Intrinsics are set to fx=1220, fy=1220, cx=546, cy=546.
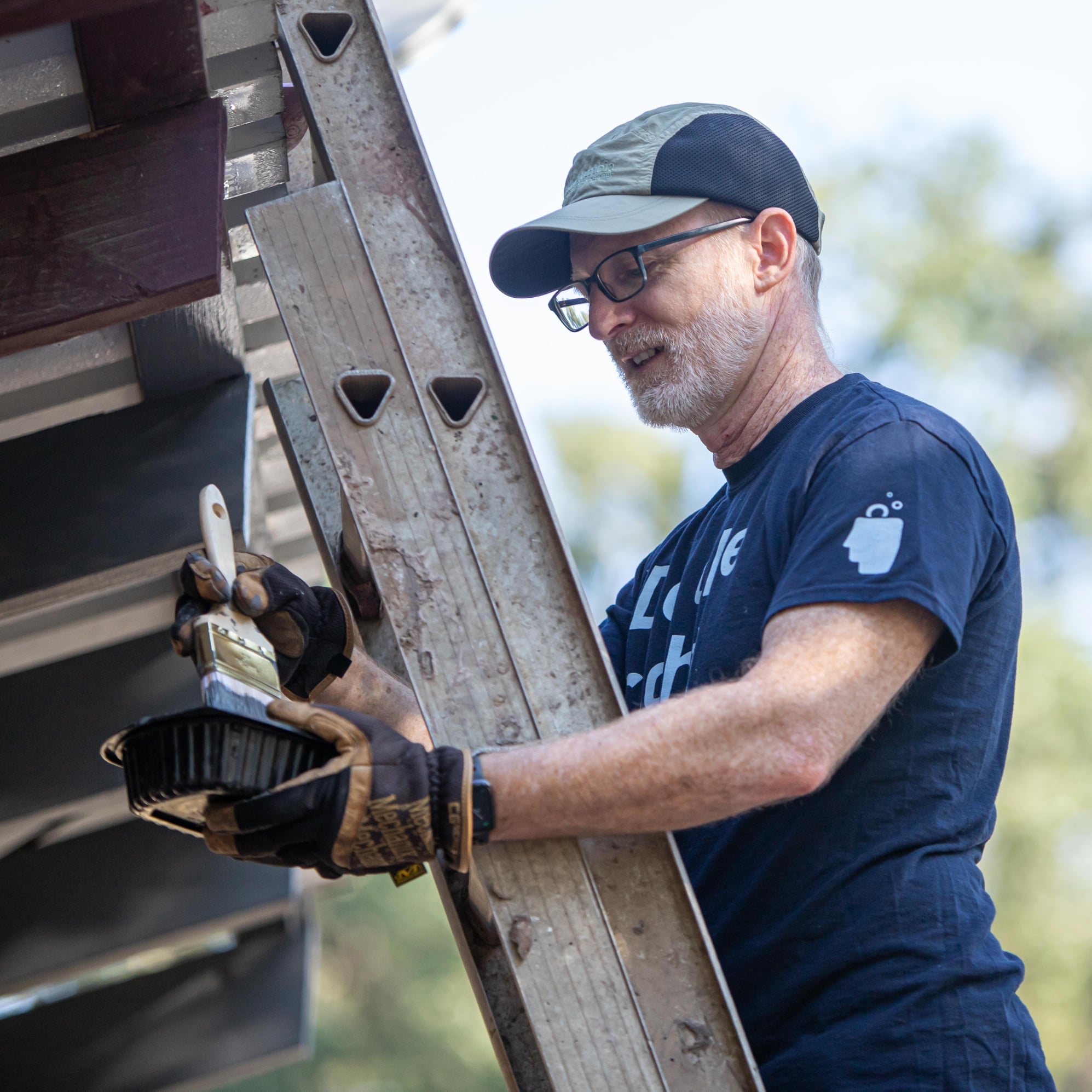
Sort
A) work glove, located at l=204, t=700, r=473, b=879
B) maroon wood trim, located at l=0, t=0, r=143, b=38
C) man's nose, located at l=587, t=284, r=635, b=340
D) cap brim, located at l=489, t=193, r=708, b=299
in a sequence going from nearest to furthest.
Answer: maroon wood trim, located at l=0, t=0, r=143, b=38 → work glove, located at l=204, t=700, r=473, b=879 → cap brim, located at l=489, t=193, r=708, b=299 → man's nose, located at l=587, t=284, r=635, b=340

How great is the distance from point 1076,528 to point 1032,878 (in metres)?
5.31

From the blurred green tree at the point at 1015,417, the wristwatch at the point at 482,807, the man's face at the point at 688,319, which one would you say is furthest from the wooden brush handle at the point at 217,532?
the blurred green tree at the point at 1015,417

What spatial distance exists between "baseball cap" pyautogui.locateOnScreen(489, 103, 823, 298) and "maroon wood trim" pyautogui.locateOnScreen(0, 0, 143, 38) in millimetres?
968

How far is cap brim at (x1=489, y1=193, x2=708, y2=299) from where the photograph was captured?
2.24m

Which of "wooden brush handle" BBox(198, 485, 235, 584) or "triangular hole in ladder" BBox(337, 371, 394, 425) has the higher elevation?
"triangular hole in ladder" BBox(337, 371, 394, 425)

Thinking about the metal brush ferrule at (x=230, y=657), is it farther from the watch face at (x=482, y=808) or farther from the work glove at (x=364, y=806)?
the watch face at (x=482, y=808)

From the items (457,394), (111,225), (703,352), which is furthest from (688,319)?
(111,225)

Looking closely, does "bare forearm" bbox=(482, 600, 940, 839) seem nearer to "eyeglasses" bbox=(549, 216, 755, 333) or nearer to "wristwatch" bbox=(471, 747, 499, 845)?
"wristwatch" bbox=(471, 747, 499, 845)

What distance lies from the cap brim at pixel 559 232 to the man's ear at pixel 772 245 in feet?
0.45

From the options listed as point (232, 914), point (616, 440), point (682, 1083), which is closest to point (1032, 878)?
point (616, 440)

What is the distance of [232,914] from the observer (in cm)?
469

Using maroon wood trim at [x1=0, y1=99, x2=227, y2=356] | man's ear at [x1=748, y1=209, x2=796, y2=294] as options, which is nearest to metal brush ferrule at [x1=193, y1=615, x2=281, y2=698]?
maroon wood trim at [x1=0, y1=99, x2=227, y2=356]

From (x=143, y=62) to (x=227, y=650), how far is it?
1032 mm

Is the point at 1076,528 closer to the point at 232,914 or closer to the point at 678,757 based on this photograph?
the point at 232,914
